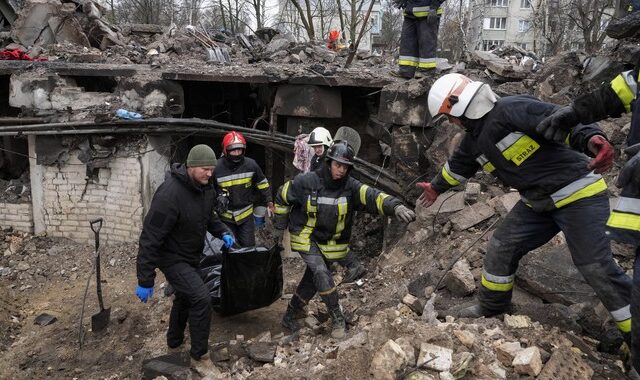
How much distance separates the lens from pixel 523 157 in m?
2.94

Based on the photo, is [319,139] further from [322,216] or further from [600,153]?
[600,153]

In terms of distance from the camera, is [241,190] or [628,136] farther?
[241,190]

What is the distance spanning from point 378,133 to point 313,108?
95 centimetres

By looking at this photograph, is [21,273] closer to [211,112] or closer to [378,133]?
[211,112]

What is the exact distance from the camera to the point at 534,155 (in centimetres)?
292

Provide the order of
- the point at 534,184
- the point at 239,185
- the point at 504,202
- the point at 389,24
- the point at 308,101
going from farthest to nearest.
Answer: the point at 389,24 → the point at 308,101 → the point at 239,185 → the point at 504,202 → the point at 534,184

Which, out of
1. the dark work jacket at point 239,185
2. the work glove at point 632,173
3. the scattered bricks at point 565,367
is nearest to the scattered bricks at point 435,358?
the scattered bricks at point 565,367

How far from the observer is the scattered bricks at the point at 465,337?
2801mm

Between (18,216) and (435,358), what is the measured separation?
6.90 metres

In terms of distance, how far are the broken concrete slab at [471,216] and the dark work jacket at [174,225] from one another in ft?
8.21

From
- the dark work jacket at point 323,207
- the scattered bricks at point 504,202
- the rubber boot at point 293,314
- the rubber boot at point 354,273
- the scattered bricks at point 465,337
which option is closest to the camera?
the scattered bricks at point 465,337

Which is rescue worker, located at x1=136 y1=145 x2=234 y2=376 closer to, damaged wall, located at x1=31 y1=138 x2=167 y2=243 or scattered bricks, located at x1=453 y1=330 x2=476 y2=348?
scattered bricks, located at x1=453 y1=330 x2=476 y2=348

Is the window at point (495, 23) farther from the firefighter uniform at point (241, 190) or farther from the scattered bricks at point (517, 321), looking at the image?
the scattered bricks at point (517, 321)

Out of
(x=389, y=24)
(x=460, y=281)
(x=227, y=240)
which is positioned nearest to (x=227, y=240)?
(x=227, y=240)
